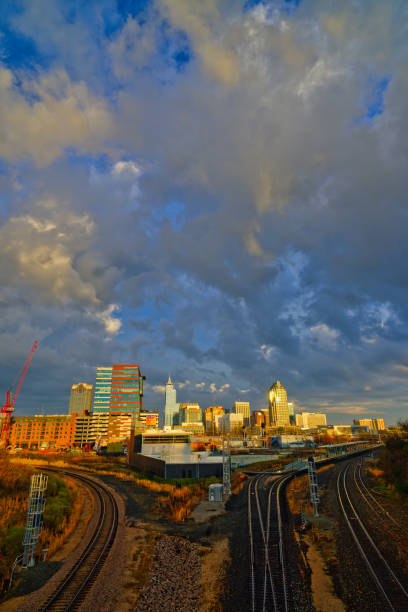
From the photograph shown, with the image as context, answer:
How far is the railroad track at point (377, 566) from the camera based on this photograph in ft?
59.9

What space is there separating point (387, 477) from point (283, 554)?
3285 cm

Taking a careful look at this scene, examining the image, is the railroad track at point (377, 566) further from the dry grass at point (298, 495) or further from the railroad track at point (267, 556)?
the railroad track at point (267, 556)

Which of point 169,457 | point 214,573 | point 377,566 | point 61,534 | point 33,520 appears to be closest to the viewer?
point 377,566

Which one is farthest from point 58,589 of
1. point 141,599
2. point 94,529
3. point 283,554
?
point 283,554

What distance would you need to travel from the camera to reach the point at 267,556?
24.3 meters

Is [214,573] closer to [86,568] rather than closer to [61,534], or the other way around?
[86,568]

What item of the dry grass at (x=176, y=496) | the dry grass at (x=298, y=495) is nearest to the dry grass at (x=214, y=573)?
the dry grass at (x=176, y=496)

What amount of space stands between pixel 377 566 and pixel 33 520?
87.3 feet

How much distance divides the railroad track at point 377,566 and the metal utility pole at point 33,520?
2461 cm

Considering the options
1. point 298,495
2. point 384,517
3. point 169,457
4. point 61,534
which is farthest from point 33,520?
point 169,457

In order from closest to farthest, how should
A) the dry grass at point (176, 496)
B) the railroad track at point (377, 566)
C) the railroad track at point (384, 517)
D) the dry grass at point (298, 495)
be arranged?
the railroad track at point (377, 566) < the railroad track at point (384, 517) < the dry grass at point (176, 496) < the dry grass at point (298, 495)

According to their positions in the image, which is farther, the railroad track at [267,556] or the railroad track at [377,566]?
the railroad track at [267,556]

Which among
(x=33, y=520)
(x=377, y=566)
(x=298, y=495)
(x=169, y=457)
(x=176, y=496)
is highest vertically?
(x=169, y=457)

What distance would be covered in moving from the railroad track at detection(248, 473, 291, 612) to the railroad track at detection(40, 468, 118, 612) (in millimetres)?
11136
